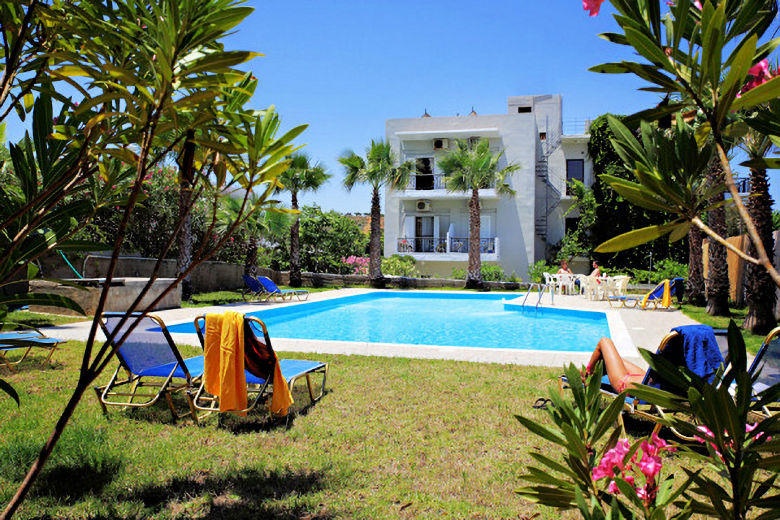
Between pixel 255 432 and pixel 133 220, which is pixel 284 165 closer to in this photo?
pixel 255 432

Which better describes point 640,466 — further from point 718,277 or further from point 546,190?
point 546,190

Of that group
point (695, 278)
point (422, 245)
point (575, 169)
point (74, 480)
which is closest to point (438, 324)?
point (695, 278)

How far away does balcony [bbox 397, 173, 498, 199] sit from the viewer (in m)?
25.5

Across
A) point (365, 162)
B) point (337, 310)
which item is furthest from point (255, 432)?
point (365, 162)

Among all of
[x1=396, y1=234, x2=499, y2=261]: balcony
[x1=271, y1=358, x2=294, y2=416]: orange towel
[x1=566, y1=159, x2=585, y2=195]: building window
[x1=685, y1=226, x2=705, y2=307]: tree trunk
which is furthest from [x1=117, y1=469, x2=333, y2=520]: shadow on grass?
[x1=566, y1=159, x2=585, y2=195]: building window

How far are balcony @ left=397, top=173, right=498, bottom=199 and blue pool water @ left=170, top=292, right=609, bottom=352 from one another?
9.01 metres

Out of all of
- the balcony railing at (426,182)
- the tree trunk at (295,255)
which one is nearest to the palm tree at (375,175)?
the tree trunk at (295,255)

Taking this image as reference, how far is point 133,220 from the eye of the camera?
16.2 metres

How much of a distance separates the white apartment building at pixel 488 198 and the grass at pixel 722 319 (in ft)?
38.0

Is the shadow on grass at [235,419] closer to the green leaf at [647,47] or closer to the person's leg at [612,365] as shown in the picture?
the person's leg at [612,365]

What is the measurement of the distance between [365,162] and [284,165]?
20.7m

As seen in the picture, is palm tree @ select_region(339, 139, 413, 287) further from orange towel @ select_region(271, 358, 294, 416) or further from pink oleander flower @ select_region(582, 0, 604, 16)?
pink oleander flower @ select_region(582, 0, 604, 16)

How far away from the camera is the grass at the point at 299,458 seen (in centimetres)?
288

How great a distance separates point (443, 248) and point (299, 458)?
76.3ft
